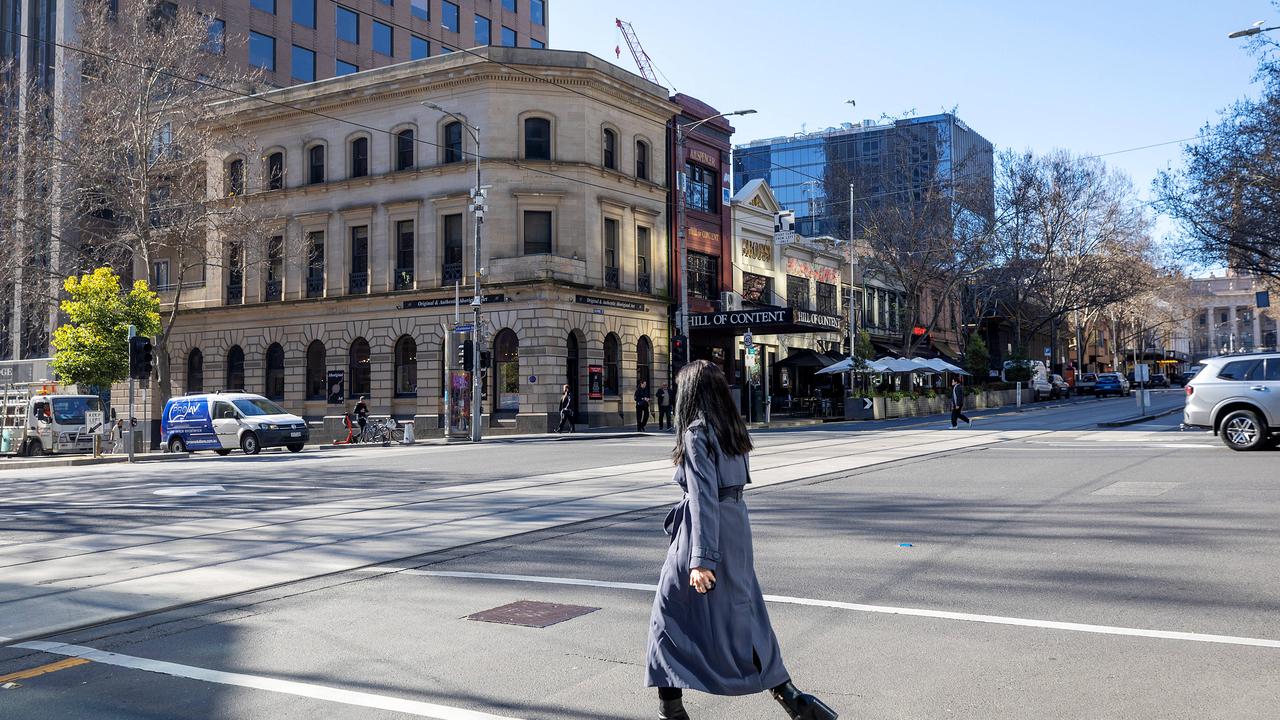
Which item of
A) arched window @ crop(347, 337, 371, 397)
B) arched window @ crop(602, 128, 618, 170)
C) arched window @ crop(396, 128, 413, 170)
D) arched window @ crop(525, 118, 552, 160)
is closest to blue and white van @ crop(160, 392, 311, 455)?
arched window @ crop(347, 337, 371, 397)

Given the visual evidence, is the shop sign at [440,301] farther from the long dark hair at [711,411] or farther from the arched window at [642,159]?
the long dark hair at [711,411]

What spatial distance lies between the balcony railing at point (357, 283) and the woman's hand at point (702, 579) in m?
39.1

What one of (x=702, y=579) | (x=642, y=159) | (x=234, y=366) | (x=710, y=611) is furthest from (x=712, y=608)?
(x=234, y=366)

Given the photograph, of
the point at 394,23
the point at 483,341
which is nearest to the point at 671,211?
the point at 483,341

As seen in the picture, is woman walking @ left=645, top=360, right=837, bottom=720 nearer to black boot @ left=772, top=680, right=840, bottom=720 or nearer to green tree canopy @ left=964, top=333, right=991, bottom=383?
black boot @ left=772, top=680, right=840, bottom=720

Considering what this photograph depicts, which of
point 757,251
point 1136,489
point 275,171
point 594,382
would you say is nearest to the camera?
point 1136,489

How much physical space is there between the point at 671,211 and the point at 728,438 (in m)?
40.0

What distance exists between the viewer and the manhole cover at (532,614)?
6672 mm

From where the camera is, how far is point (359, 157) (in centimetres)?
4231

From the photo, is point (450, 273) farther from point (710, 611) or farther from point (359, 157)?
point (710, 611)

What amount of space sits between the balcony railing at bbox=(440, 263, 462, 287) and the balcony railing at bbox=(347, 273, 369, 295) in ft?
12.7

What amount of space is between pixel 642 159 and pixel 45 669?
128 feet

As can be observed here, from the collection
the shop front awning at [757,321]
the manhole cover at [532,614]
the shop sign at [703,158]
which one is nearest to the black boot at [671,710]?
the manhole cover at [532,614]

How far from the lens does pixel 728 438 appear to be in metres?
4.62
